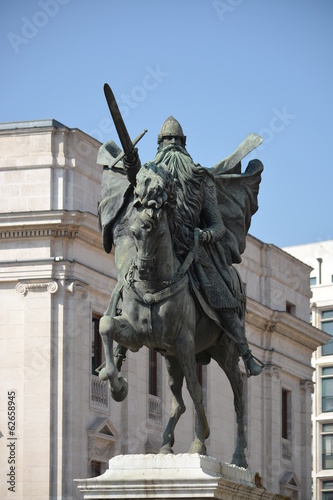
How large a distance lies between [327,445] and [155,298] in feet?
222

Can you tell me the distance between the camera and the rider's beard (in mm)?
15398

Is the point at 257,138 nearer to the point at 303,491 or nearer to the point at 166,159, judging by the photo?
the point at 166,159

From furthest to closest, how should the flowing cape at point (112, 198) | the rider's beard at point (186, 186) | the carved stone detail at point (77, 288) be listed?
the carved stone detail at point (77, 288) < the flowing cape at point (112, 198) < the rider's beard at point (186, 186)

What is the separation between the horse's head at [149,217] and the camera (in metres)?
14.4

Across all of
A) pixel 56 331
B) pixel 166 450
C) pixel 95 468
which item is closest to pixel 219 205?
pixel 166 450

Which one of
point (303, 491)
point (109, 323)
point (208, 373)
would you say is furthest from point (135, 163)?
point (303, 491)

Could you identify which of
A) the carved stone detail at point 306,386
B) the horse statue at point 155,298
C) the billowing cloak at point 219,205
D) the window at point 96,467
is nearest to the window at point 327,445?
the carved stone detail at point 306,386

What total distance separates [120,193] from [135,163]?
58cm

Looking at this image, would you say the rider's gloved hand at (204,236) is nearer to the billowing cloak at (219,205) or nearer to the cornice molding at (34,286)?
the billowing cloak at (219,205)

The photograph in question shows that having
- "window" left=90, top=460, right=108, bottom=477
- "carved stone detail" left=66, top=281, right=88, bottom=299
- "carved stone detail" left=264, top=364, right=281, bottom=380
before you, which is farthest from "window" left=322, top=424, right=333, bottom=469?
"carved stone detail" left=66, top=281, right=88, bottom=299

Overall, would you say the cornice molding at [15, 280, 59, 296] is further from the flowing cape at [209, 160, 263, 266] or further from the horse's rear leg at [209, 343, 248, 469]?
the horse's rear leg at [209, 343, 248, 469]

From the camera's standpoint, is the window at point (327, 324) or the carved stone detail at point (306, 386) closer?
the carved stone detail at point (306, 386)

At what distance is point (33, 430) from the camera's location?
4119cm

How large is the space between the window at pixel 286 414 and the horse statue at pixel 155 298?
4373 centimetres
